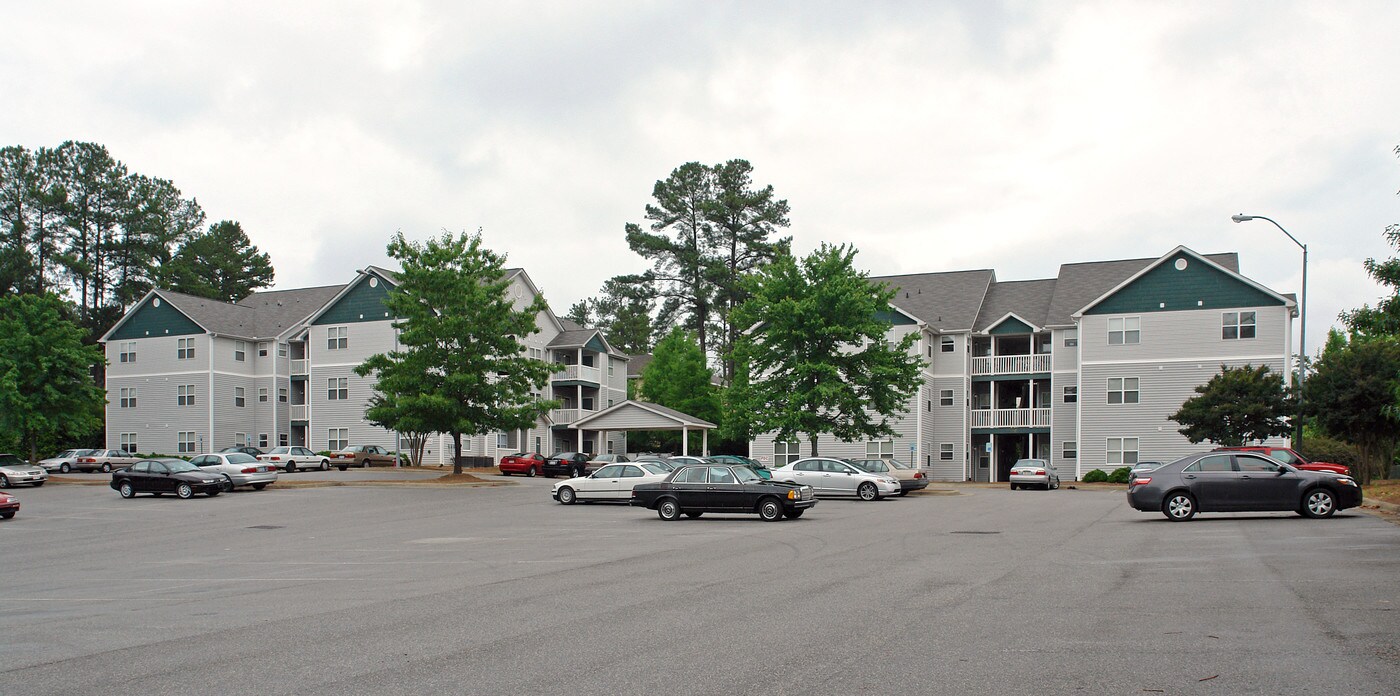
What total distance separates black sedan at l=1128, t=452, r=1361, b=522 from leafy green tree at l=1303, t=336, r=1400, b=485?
14.6m

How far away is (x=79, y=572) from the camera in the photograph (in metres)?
16.4

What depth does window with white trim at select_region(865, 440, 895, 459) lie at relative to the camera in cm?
5569

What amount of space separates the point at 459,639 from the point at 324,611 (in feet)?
8.59

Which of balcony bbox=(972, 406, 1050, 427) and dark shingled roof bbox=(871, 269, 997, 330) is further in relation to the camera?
dark shingled roof bbox=(871, 269, 997, 330)

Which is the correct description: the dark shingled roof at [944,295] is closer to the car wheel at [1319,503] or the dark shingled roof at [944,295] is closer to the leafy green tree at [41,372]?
the car wheel at [1319,503]

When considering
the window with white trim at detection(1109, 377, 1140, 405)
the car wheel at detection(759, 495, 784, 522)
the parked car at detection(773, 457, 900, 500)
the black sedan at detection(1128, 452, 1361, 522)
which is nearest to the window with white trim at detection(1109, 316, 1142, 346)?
the window with white trim at detection(1109, 377, 1140, 405)

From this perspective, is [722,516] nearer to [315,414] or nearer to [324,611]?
[324,611]

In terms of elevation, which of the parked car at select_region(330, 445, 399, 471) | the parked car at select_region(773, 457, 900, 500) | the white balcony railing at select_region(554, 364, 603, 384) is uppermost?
the white balcony railing at select_region(554, 364, 603, 384)

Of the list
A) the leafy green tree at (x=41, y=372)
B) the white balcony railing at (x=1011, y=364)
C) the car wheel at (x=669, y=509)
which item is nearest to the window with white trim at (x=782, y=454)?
the white balcony railing at (x=1011, y=364)

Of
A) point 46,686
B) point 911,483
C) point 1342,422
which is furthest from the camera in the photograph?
point 911,483

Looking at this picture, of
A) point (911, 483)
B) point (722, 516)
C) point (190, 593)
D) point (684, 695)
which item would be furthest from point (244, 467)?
point (684, 695)

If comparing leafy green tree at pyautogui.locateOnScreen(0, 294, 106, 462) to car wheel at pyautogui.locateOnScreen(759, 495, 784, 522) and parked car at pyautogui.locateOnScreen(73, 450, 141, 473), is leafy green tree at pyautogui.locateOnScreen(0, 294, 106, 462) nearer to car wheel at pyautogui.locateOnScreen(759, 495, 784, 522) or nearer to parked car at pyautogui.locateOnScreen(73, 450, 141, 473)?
parked car at pyautogui.locateOnScreen(73, 450, 141, 473)

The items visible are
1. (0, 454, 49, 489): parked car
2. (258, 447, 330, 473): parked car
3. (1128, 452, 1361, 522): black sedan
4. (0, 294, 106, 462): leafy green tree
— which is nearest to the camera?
(1128, 452, 1361, 522): black sedan

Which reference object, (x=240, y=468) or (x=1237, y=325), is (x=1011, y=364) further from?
(x=240, y=468)
